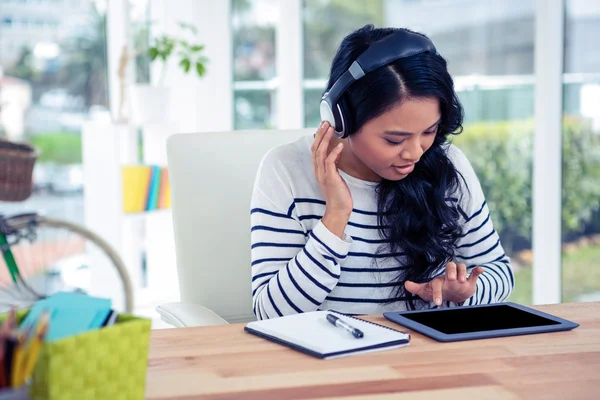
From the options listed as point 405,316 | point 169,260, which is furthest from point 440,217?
point 169,260

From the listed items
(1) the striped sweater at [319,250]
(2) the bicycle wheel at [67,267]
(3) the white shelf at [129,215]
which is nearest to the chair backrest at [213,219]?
(1) the striped sweater at [319,250]

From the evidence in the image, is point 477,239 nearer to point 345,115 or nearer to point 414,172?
point 414,172

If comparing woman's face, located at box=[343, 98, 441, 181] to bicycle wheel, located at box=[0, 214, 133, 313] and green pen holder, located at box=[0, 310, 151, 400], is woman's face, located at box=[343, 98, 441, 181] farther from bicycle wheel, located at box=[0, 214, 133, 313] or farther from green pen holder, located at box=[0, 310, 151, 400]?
bicycle wheel, located at box=[0, 214, 133, 313]

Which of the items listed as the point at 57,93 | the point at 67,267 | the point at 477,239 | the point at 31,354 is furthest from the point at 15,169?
the point at 31,354

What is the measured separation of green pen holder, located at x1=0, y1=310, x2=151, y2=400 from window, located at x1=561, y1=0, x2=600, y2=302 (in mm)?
2500

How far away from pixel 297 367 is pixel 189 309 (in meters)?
0.54

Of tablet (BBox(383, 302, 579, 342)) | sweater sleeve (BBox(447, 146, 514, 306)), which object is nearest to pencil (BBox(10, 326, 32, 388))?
tablet (BBox(383, 302, 579, 342))

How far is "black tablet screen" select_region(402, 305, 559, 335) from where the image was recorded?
1.18 meters

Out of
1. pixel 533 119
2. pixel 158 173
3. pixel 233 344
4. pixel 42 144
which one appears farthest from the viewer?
pixel 42 144

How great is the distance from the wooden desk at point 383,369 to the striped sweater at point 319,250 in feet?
0.89

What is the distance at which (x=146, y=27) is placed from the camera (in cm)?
366

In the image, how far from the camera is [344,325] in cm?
113

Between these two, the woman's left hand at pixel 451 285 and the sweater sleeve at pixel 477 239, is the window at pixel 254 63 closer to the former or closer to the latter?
the sweater sleeve at pixel 477 239

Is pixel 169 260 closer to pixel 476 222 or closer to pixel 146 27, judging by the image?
pixel 146 27
